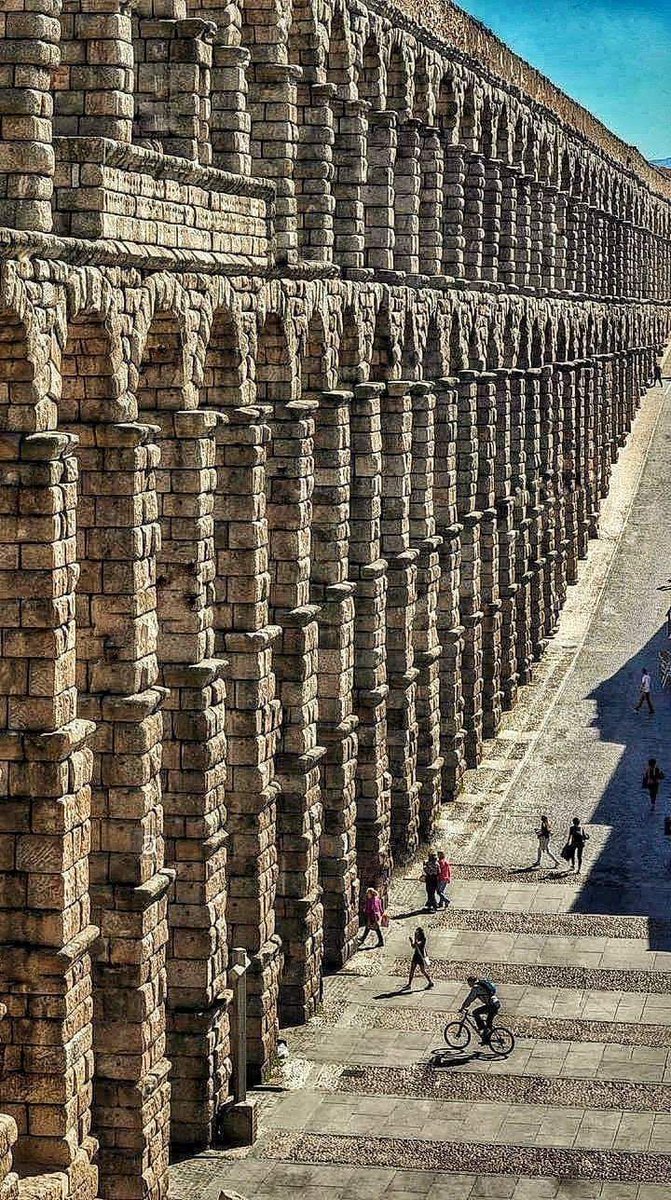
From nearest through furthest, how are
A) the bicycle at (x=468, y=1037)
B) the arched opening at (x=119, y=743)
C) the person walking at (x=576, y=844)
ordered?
the arched opening at (x=119, y=743)
the bicycle at (x=468, y=1037)
the person walking at (x=576, y=844)

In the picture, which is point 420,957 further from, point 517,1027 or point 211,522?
point 211,522

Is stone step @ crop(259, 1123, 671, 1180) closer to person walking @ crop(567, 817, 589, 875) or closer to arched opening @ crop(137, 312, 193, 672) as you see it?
arched opening @ crop(137, 312, 193, 672)

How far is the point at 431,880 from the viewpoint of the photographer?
5166cm

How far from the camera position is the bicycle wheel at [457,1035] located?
43.2 m

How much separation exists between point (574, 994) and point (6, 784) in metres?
18.1

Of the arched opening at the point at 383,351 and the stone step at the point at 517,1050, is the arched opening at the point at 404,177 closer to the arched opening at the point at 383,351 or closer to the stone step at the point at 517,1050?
the arched opening at the point at 383,351

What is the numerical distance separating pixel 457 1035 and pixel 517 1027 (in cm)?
152

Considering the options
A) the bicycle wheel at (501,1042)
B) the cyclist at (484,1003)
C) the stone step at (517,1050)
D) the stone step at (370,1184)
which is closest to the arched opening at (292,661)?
the stone step at (517,1050)

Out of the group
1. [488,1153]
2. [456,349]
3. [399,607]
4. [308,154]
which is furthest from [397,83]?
[488,1153]

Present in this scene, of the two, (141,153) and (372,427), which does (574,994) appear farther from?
(141,153)

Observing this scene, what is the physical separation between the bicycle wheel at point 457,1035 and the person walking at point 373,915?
6050mm

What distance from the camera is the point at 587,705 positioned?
234 ft

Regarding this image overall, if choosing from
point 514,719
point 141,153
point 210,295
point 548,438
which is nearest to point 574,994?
point 210,295

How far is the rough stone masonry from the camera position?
30781 millimetres
